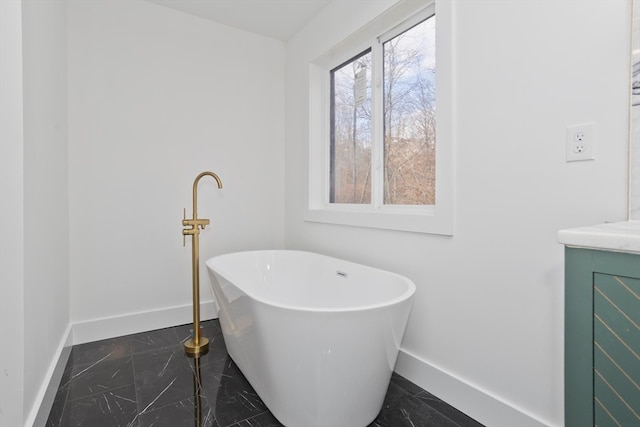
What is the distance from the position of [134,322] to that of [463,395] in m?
2.18

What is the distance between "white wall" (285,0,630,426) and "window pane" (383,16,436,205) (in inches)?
13.7

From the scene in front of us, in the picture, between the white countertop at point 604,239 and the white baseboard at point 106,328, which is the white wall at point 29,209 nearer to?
the white baseboard at point 106,328

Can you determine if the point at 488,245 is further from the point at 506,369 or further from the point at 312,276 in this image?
the point at 312,276

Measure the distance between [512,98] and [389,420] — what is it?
144 centimetres

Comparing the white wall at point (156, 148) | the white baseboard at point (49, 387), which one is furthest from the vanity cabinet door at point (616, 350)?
the white wall at point (156, 148)

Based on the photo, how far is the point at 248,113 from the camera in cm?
280

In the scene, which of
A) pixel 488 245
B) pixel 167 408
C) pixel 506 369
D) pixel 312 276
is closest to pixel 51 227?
pixel 167 408

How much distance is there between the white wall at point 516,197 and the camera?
41.1 inches

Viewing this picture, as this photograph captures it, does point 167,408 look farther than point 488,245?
Yes

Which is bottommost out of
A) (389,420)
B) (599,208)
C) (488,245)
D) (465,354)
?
(389,420)

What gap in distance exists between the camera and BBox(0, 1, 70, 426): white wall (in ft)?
3.46

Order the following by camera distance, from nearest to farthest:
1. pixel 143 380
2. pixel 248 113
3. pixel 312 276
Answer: pixel 143 380
pixel 312 276
pixel 248 113

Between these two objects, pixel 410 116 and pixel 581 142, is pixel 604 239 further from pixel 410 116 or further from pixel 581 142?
pixel 410 116

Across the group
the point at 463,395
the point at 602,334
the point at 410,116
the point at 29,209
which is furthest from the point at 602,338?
the point at 29,209
